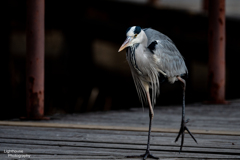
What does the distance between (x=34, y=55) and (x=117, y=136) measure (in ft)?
4.63

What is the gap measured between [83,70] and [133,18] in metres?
1.56

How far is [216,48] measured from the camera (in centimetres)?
532

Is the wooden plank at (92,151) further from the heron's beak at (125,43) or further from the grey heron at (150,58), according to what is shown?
the heron's beak at (125,43)

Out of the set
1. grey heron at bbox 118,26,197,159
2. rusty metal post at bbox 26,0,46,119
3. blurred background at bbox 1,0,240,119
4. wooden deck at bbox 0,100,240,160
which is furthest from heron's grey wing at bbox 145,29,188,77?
blurred background at bbox 1,0,240,119

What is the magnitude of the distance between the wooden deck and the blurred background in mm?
2375

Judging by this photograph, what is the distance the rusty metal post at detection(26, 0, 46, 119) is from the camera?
4012 mm

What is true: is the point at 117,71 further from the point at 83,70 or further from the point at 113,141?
the point at 113,141

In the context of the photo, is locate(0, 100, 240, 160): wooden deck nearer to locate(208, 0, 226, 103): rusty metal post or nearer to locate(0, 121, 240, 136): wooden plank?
locate(0, 121, 240, 136): wooden plank

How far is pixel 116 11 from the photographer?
26.1 ft

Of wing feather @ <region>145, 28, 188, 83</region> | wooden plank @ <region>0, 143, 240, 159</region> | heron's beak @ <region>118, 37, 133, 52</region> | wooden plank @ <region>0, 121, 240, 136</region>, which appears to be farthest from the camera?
wooden plank @ <region>0, 121, 240, 136</region>

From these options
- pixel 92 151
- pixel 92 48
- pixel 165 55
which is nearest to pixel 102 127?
pixel 92 151

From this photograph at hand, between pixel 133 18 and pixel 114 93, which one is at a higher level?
pixel 133 18

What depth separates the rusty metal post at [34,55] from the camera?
401cm

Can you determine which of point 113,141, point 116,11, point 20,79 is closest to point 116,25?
point 116,11
